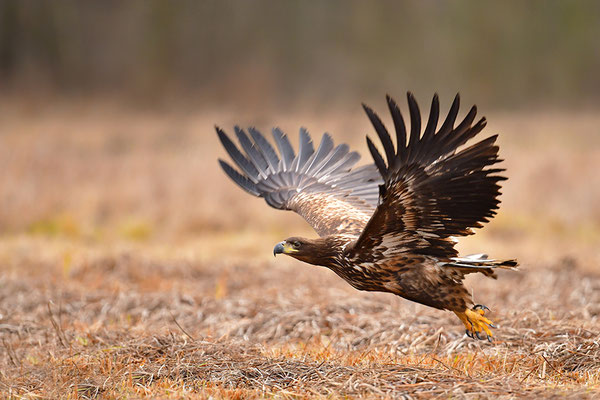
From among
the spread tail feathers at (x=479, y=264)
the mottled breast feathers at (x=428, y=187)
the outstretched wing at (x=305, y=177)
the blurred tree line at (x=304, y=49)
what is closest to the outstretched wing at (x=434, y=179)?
the mottled breast feathers at (x=428, y=187)

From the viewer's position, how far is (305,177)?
673cm

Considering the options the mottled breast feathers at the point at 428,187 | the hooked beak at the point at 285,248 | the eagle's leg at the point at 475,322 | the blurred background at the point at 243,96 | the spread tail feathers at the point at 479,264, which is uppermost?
the blurred background at the point at 243,96

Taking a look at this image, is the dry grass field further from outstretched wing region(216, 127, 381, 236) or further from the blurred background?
outstretched wing region(216, 127, 381, 236)

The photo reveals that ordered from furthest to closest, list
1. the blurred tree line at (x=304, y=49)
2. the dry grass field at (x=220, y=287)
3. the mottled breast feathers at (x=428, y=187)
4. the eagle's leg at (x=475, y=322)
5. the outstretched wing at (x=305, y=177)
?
the blurred tree line at (x=304, y=49) → the outstretched wing at (x=305, y=177) → the eagle's leg at (x=475, y=322) → the mottled breast feathers at (x=428, y=187) → the dry grass field at (x=220, y=287)

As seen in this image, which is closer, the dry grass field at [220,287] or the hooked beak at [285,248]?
the dry grass field at [220,287]

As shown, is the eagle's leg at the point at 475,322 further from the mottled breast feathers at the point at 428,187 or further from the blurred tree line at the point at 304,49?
the blurred tree line at the point at 304,49

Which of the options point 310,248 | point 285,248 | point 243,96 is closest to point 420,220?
point 310,248

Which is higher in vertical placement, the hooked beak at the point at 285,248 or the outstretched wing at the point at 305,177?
the outstretched wing at the point at 305,177

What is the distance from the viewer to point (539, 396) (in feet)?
11.8

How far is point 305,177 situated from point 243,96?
47.9 ft

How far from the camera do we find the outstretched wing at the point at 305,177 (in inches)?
246

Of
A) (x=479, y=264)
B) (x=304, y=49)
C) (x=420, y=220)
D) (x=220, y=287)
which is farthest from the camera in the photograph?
(x=304, y=49)

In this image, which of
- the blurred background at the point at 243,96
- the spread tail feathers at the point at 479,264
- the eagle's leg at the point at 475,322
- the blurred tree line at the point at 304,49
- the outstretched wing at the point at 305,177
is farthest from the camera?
the blurred tree line at the point at 304,49

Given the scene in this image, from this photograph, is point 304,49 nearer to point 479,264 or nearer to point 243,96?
point 243,96
